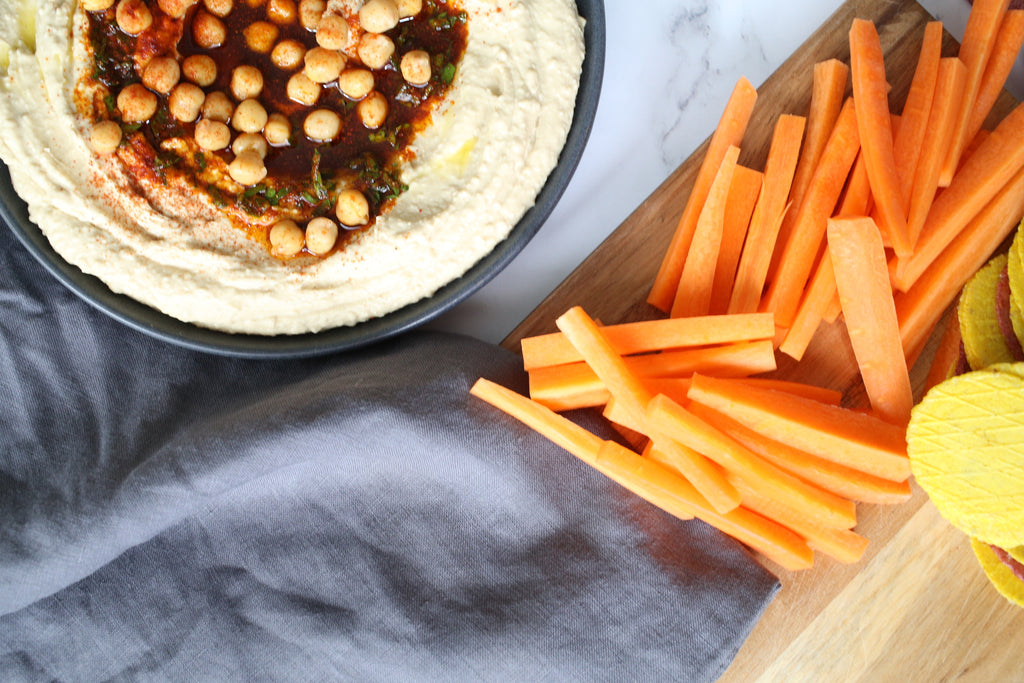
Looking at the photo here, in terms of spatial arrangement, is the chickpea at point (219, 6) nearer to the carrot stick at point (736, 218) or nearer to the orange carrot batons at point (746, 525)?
the carrot stick at point (736, 218)

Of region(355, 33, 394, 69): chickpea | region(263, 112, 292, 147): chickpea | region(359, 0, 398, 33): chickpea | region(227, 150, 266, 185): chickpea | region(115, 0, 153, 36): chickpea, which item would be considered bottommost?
region(227, 150, 266, 185): chickpea

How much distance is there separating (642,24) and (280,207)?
1.24 m

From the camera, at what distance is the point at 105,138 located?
2.00m

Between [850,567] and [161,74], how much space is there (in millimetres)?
2273

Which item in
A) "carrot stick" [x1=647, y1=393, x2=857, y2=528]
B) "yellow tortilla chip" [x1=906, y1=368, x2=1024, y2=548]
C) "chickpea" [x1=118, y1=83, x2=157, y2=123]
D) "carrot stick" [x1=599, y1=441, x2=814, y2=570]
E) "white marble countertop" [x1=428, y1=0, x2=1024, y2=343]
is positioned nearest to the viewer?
"yellow tortilla chip" [x1=906, y1=368, x2=1024, y2=548]

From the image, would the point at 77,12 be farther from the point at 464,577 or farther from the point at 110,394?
the point at 464,577

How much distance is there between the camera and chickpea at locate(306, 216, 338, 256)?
2.03m

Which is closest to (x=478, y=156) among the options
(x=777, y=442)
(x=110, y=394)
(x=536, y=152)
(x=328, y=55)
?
(x=536, y=152)

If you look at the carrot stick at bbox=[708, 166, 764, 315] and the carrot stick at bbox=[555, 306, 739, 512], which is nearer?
the carrot stick at bbox=[555, 306, 739, 512]

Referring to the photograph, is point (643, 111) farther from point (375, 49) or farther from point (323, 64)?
point (323, 64)

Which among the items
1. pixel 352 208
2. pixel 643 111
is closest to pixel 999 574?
pixel 643 111

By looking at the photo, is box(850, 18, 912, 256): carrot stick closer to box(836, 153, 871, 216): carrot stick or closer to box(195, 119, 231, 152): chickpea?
box(836, 153, 871, 216): carrot stick

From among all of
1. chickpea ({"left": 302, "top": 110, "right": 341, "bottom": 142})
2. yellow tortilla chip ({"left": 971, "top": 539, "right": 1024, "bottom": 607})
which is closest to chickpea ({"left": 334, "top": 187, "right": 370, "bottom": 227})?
chickpea ({"left": 302, "top": 110, "right": 341, "bottom": 142})

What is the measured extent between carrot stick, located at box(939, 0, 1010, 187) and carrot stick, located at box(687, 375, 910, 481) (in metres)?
0.68
